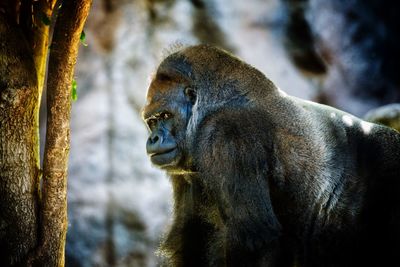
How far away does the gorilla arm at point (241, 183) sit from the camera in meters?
3.55

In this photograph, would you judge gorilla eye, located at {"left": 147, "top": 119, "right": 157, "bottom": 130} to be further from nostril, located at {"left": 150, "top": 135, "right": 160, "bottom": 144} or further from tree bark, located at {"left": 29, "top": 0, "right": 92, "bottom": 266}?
tree bark, located at {"left": 29, "top": 0, "right": 92, "bottom": 266}

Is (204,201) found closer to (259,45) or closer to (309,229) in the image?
(309,229)

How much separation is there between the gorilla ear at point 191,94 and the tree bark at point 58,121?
3.34 feet

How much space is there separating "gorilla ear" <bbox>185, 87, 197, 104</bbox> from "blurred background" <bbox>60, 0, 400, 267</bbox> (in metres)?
3.07

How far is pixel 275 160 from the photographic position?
12.6ft

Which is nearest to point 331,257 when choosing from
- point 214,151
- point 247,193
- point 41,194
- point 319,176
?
point 319,176

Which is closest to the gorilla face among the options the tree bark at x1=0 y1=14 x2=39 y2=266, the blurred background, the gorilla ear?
the gorilla ear

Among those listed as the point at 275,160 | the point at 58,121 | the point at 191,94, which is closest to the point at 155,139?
the point at 191,94

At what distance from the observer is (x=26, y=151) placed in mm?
3406

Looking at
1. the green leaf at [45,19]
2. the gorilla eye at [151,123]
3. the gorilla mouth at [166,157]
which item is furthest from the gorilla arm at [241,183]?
the green leaf at [45,19]

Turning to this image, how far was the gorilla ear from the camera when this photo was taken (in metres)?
4.15

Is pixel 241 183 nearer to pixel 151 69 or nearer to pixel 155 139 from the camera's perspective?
pixel 155 139

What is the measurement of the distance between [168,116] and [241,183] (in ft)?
3.15

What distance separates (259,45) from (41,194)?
558 centimetres
